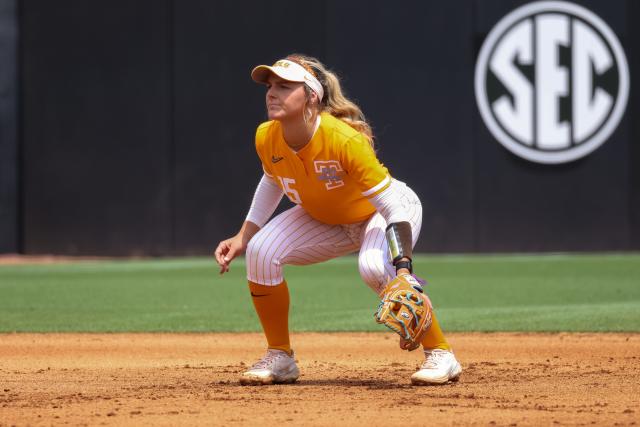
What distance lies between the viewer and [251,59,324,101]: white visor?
468 centimetres

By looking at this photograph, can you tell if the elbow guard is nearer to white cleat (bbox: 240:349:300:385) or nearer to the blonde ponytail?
the blonde ponytail

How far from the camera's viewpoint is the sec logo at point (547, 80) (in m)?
13.6

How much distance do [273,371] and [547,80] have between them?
30.8 feet

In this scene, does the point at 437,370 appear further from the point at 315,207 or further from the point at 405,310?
the point at 315,207

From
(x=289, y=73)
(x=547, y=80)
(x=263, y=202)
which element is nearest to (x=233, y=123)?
(x=547, y=80)

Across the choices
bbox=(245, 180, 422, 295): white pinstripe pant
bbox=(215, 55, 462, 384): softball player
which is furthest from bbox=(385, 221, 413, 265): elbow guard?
bbox=(245, 180, 422, 295): white pinstripe pant

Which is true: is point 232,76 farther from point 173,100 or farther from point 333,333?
point 333,333

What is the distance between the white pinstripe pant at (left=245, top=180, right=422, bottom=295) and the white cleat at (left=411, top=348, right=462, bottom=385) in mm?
381

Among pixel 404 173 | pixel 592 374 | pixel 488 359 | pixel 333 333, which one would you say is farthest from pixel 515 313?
pixel 404 173

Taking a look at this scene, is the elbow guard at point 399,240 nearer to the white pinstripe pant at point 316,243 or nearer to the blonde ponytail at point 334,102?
the white pinstripe pant at point 316,243

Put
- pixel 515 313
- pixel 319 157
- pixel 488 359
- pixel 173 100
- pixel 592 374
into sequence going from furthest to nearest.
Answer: pixel 173 100 < pixel 515 313 < pixel 488 359 < pixel 592 374 < pixel 319 157

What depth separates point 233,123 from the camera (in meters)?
13.7

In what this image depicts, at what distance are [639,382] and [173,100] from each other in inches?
377

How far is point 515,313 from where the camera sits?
8.28 m
